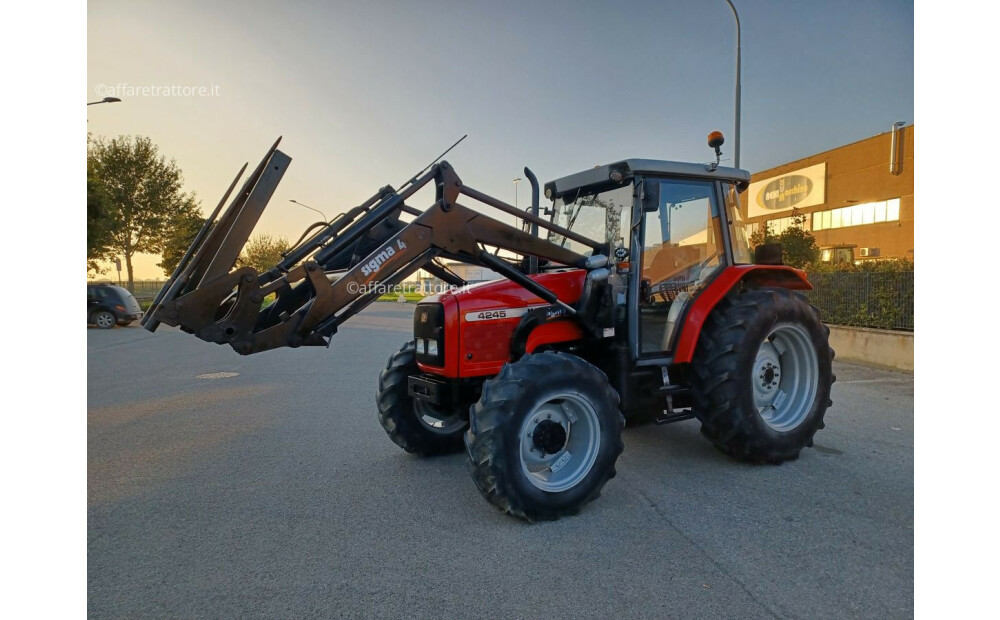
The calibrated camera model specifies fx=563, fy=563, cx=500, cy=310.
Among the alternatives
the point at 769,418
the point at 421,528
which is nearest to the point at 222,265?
the point at 421,528

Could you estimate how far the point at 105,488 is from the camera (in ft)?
13.6

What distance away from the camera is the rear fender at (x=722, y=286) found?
438 centimetres

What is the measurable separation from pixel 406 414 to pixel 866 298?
899 centimetres

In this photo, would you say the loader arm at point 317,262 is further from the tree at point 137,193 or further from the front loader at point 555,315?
the tree at point 137,193

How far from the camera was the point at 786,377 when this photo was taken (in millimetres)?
5016

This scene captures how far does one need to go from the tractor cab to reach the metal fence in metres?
6.28

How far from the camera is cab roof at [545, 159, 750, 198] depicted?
14.3 feet

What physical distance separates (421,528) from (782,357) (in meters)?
3.52

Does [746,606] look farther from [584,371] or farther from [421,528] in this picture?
[421,528]

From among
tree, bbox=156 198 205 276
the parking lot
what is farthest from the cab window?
tree, bbox=156 198 205 276

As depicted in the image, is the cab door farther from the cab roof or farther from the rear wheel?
the rear wheel

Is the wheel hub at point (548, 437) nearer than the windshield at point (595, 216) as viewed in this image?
Yes

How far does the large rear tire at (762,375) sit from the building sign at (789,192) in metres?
33.2

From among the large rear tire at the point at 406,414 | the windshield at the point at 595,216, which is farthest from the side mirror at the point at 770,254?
the large rear tire at the point at 406,414
